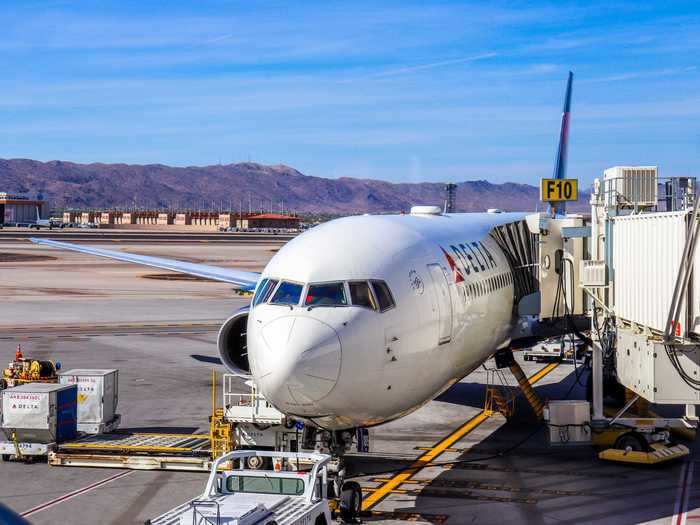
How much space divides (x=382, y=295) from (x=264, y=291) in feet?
6.00

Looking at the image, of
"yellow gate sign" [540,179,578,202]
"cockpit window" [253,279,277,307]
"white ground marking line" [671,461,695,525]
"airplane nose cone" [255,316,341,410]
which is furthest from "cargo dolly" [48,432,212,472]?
"yellow gate sign" [540,179,578,202]

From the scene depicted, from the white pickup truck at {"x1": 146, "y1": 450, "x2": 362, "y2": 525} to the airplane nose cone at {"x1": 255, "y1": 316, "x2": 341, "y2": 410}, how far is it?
111 cm

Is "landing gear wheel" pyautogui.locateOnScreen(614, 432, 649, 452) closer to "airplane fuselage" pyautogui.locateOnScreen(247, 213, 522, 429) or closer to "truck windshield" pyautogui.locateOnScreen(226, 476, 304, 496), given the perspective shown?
"airplane fuselage" pyautogui.locateOnScreen(247, 213, 522, 429)

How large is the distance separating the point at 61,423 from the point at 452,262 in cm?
922

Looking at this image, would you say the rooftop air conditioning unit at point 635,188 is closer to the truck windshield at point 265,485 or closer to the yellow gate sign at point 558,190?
the yellow gate sign at point 558,190

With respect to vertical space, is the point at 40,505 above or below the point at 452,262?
below

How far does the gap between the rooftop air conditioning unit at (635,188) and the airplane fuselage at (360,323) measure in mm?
4499

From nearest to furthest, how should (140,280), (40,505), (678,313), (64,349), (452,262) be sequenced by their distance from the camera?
(678,313) < (40,505) < (452,262) < (64,349) < (140,280)

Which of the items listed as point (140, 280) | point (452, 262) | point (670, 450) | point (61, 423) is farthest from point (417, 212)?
point (140, 280)

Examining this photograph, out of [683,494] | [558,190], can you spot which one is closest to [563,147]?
[558,190]

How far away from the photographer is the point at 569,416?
19781 mm

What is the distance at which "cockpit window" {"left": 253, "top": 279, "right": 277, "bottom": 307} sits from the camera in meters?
15.3

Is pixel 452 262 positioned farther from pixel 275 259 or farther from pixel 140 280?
pixel 140 280

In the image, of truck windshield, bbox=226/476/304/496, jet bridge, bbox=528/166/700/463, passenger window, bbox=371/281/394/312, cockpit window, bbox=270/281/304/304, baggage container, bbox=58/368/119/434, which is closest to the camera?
truck windshield, bbox=226/476/304/496
